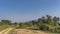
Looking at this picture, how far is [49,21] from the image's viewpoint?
59375 millimetres

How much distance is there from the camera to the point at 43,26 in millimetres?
43094

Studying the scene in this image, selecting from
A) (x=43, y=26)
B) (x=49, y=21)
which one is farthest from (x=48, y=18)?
(x=43, y=26)

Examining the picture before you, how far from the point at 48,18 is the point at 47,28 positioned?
19457 mm

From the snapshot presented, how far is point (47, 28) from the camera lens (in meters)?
41.6

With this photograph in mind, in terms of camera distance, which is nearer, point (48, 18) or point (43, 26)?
point (43, 26)

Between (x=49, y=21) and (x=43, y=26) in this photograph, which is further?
(x=49, y=21)

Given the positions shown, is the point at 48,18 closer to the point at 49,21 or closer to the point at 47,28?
the point at 49,21

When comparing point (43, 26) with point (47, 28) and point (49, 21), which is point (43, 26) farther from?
→ point (49, 21)

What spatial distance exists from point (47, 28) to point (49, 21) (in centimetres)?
1810

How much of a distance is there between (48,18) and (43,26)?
18.1 meters

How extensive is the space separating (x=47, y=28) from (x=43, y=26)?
1.88 m

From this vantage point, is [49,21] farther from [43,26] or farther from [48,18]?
[43,26]

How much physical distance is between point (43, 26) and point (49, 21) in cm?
1681

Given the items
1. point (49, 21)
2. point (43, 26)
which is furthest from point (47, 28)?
point (49, 21)
